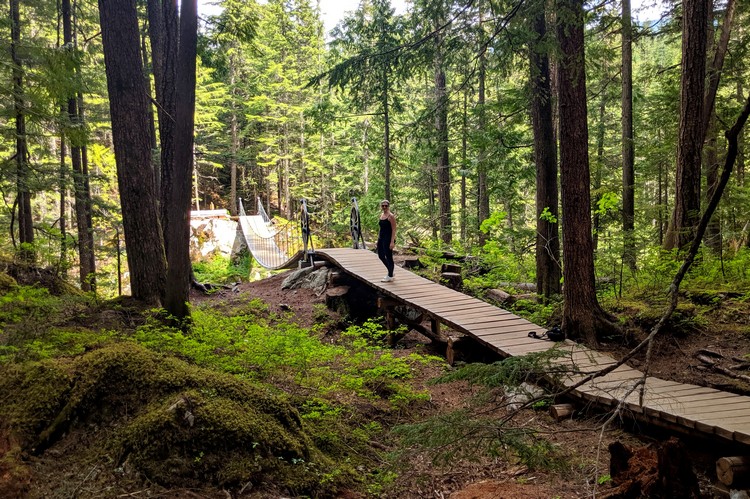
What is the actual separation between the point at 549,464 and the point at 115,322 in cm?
473

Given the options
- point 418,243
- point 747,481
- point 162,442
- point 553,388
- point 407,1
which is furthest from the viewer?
point 407,1

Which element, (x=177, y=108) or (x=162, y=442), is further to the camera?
(x=177, y=108)

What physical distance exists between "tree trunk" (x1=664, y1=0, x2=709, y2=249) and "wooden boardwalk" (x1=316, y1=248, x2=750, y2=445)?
8.22 ft

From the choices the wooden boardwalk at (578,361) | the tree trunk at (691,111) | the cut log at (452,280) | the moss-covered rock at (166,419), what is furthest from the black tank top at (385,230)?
the moss-covered rock at (166,419)

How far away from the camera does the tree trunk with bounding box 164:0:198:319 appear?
516 centimetres

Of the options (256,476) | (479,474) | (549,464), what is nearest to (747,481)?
(549,464)

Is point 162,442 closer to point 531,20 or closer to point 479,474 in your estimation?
point 479,474

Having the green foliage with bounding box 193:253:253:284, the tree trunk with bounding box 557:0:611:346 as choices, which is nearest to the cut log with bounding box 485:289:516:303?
the tree trunk with bounding box 557:0:611:346

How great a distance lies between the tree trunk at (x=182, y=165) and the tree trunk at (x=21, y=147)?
2.27 m

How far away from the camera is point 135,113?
225 inches

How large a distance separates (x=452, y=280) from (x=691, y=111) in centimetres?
482

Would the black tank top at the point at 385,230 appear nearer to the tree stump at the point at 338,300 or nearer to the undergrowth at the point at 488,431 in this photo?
the tree stump at the point at 338,300

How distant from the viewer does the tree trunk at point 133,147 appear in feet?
18.2

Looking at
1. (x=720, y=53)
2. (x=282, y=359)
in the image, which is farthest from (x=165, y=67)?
(x=720, y=53)
